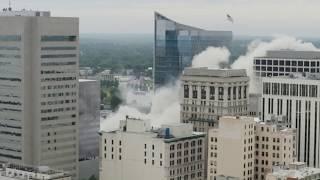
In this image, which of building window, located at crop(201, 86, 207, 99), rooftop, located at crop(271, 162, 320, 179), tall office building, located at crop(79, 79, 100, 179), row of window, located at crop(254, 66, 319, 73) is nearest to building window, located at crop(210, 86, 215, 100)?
building window, located at crop(201, 86, 207, 99)

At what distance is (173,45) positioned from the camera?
469 ft

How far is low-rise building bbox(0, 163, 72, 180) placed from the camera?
85.8m

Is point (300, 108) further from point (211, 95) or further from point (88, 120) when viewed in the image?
point (88, 120)

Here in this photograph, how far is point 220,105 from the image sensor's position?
104125 millimetres

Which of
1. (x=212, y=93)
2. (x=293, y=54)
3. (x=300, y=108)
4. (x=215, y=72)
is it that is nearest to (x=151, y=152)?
(x=212, y=93)

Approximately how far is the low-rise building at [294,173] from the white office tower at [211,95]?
19.6 metres

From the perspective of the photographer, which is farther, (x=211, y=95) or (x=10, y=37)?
(x=10, y=37)

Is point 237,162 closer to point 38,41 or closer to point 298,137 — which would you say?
point 298,137

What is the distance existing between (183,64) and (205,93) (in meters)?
36.4

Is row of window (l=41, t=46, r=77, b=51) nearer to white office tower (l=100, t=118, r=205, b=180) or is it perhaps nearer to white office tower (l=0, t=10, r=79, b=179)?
white office tower (l=0, t=10, r=79, b=179)

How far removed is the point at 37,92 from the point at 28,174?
19.7m

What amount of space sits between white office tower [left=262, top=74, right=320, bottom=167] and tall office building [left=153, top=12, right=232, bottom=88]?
122 feet

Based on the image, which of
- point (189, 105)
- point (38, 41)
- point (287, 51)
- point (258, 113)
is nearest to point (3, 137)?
point (38, 41)

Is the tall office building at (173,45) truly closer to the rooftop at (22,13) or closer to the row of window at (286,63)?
the row of window at (286,63)
